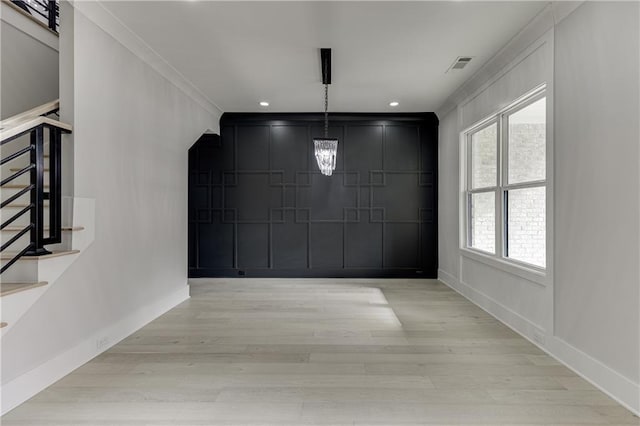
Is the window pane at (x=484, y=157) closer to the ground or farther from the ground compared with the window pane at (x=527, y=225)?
farther from the ground

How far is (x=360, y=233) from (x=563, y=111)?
3.88m

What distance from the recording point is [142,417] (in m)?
2.08

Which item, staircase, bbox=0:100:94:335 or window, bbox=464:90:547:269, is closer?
staircase, bbox=0:100:94:335

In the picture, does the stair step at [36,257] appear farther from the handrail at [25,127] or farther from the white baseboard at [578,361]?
the white baseboard at [578,361]

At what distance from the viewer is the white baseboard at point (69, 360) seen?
2.19 meters

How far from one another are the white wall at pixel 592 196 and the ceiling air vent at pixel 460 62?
0.43 metres

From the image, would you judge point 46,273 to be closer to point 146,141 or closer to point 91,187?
point 91,187

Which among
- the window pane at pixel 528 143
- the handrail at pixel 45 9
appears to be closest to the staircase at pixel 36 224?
the handrail at pixel 45 9

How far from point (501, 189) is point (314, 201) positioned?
124 inches

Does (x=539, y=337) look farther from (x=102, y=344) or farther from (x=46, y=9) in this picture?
(x=46, y=9)

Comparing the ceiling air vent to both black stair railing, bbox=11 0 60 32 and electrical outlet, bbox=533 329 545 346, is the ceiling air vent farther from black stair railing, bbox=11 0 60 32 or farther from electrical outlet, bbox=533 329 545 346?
black stair railing, bbox=11 0 60 32

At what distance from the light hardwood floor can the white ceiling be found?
2822 millimetres

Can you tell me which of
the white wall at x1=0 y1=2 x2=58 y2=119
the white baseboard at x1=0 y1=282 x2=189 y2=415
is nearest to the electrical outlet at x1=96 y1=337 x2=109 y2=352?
the white baseboard at x1=0 y1=282 x2=189 y2=415

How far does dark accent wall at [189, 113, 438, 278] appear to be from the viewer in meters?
6.29
